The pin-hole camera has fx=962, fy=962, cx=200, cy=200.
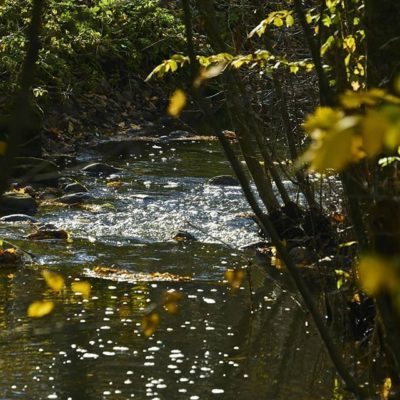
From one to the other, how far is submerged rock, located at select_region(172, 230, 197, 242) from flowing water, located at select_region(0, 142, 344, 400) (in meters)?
0.07

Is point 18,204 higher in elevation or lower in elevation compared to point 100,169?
lower

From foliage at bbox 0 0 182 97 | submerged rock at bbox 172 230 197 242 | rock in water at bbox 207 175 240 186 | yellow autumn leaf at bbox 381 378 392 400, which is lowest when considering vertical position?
yellow autumn leaf at bbox 381 378 392 400

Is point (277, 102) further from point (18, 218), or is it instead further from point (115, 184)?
point (115, 184)

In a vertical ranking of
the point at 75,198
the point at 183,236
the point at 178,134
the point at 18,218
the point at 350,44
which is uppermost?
the point at 178,134

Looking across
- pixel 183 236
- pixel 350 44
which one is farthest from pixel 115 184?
pixel 350 44

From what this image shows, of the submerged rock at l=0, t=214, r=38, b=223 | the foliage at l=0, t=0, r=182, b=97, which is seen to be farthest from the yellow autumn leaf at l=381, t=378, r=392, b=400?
the foliage at l=0, t=0, r=182, b=97

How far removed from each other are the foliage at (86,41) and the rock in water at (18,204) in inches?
151

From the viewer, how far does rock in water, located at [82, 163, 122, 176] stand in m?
13.4

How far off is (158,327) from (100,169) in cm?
707

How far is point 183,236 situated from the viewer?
31.7 feet

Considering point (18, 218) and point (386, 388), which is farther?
point (18, 218)

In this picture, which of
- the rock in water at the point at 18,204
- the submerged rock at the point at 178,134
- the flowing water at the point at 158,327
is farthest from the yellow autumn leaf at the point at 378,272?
the submerged rock at the point at 178,134

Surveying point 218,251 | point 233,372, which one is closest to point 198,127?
point 218,251

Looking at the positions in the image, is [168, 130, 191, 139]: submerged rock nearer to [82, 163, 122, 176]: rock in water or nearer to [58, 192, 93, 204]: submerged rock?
[82, 163, 122, 176]: rock in water
